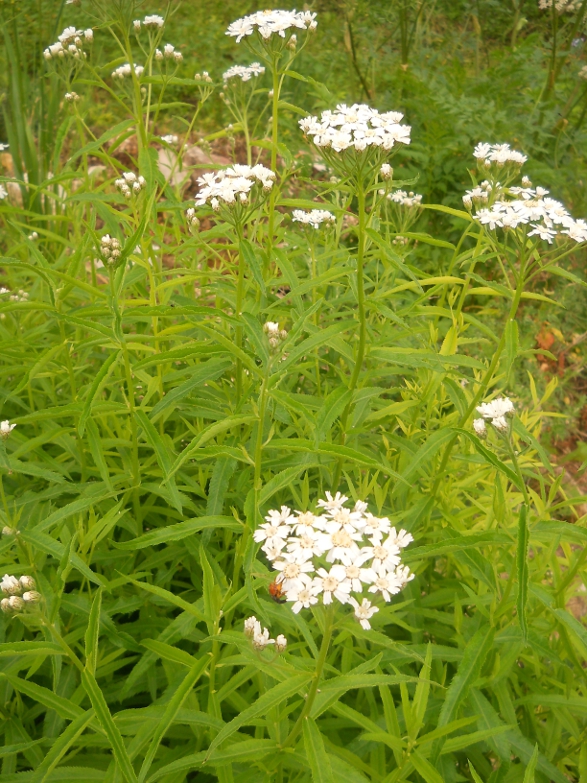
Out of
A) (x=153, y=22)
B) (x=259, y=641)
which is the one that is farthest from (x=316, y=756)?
(x=153, y=22)

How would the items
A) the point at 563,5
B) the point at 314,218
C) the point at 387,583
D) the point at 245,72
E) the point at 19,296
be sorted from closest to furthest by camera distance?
1. the point at 387,583
2. the point at 314,218
3. the point at 245,72
4. the point at 19,296
5. the point at 563,5

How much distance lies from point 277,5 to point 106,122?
307 cm

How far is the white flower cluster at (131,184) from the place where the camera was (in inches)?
109

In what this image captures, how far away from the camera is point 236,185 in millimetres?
2330

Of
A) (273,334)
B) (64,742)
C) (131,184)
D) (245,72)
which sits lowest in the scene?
(64,742)

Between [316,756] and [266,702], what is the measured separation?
176mm

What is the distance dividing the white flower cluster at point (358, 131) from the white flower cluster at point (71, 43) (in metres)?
1.42

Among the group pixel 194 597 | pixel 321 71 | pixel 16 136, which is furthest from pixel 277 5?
pixel 194 597

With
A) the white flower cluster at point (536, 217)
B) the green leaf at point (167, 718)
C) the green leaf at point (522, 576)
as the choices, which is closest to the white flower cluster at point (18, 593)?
the green leaf at point (167, 718)

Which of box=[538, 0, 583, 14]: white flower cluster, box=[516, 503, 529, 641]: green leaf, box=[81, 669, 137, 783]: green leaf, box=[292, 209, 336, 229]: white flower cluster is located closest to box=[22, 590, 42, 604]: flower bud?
box=[81, 669, 137, 783]: green leaf

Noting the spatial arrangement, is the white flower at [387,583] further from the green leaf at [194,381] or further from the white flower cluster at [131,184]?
the white flower cluster at [131,184]

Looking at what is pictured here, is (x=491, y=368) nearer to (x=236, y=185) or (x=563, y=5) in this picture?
(x=236, y=185)

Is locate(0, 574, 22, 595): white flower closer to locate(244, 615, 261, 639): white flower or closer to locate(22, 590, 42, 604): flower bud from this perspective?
locate(22, 590, 42, 604): flower bud

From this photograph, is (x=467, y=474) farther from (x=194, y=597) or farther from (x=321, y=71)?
(x=321, y=71)
